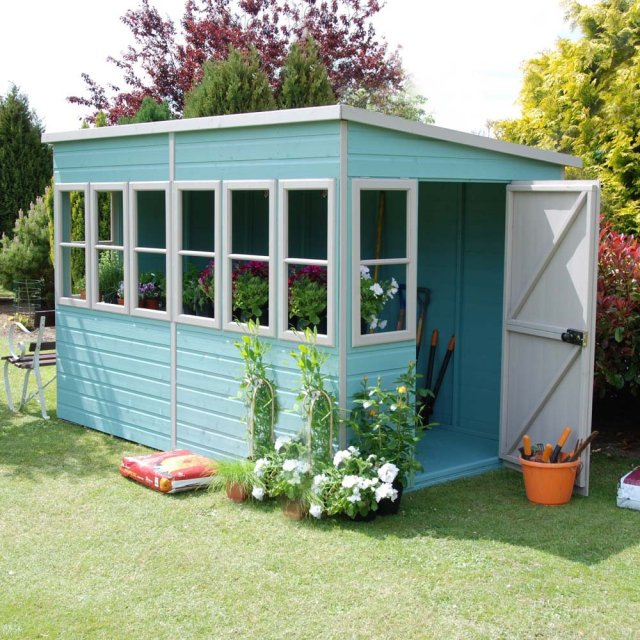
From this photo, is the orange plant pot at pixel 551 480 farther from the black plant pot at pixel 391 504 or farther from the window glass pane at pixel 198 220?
the window glass pane at pixel 198 220

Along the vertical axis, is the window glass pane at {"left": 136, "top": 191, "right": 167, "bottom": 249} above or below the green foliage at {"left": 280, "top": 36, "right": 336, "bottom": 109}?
below

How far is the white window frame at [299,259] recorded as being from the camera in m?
5.96

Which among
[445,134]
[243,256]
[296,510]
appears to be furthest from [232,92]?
[296,510]

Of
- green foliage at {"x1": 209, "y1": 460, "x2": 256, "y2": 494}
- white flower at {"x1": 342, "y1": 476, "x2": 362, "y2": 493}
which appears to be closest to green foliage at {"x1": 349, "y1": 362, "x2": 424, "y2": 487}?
white flower at {"x1": 342, "y1": 476, "x2": 362, "y2": 493}

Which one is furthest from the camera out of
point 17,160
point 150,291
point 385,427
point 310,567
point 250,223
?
point 17,160

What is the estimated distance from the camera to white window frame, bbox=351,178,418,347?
599cm

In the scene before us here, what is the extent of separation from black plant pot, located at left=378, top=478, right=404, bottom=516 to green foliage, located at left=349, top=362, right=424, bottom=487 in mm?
56

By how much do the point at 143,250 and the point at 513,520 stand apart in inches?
136

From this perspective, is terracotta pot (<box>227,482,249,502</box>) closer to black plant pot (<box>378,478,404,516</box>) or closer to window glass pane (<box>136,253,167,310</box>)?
black plant pot (<box>378,478,404,516</box>)

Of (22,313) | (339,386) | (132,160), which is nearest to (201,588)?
(339,386)

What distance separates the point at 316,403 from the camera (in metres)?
6.02

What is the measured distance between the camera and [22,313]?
16234 mm

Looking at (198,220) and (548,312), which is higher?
(198,220)

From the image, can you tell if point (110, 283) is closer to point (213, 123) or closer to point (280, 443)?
point (213, 123)
